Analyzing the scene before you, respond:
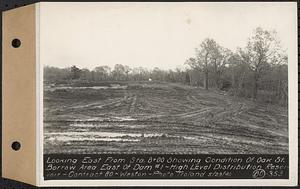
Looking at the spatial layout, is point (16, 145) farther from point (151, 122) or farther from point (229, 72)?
point (229, 72)

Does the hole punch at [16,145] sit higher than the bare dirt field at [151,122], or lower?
lower

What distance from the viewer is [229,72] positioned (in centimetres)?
80

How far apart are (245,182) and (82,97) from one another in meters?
0.36

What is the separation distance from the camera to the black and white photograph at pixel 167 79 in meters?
0.79

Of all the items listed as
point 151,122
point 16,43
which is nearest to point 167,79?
point 151,122

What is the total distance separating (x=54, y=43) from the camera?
792 millimetres

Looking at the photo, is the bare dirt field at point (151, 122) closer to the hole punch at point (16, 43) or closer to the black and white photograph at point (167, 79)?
the black and white photograph at point (167, 79)

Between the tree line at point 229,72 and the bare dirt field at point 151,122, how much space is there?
0.05 ft

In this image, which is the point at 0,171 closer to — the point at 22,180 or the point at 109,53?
the point at 22,180

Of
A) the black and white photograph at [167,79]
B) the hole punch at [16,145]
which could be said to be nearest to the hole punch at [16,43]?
the black and white photograph at [167,79]

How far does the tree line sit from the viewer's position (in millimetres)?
790

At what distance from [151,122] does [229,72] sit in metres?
0.18

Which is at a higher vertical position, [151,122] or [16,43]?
[16,43]

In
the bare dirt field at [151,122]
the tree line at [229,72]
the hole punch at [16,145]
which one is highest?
the tree line at [229,72]
